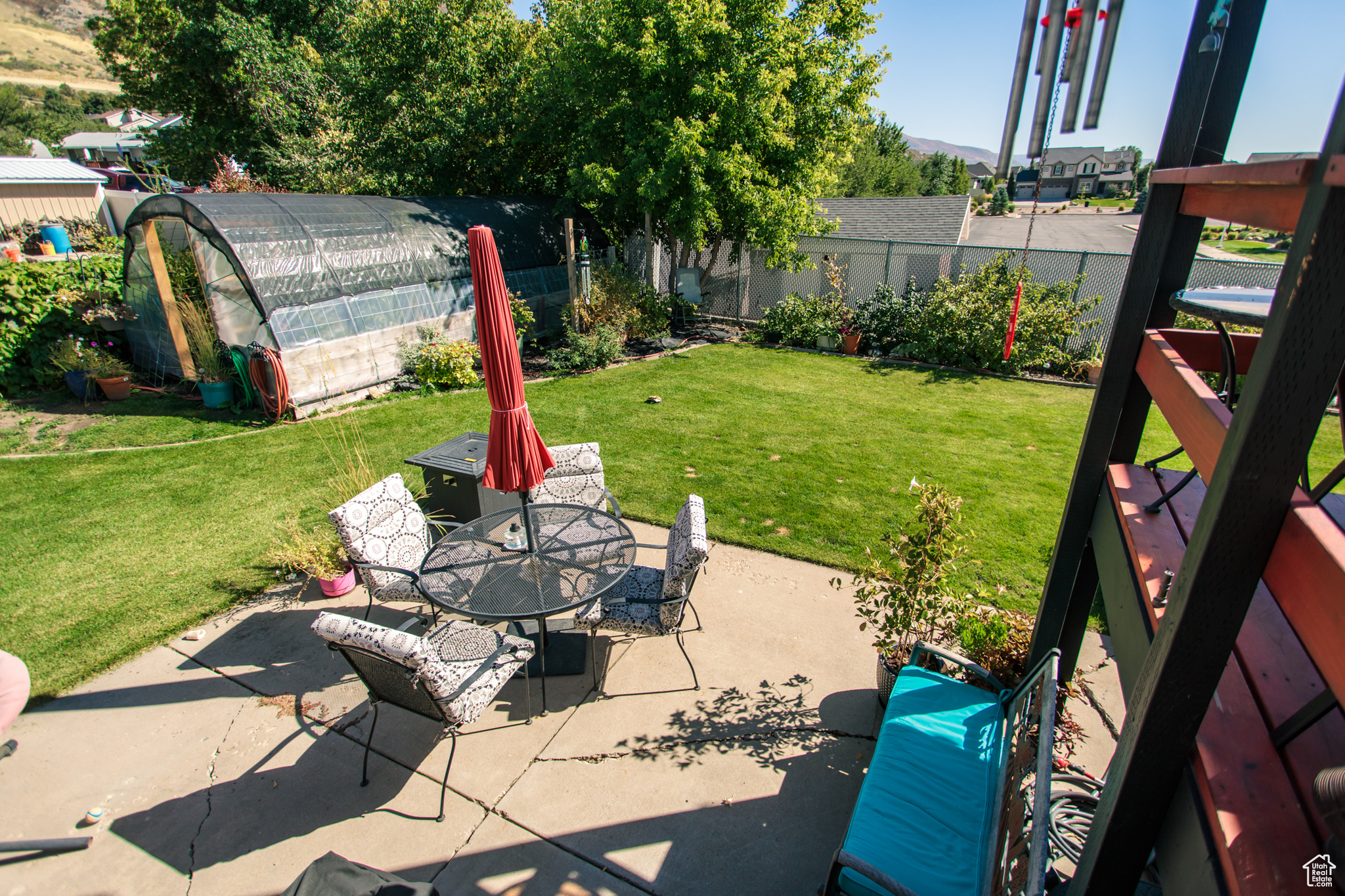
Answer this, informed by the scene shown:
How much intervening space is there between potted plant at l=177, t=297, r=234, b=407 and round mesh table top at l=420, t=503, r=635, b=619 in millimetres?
6820

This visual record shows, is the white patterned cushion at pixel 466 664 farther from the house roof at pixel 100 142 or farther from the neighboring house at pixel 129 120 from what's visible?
the house roof at pixel 100 142

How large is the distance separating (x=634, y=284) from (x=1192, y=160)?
11.6m

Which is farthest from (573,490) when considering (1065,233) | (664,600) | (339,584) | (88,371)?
(1065,233)

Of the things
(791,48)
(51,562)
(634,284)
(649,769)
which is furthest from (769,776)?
(791,48)

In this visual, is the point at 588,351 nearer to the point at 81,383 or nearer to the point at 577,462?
the point at 577,462

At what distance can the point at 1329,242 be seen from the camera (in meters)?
1.13

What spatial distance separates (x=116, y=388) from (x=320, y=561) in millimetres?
7507

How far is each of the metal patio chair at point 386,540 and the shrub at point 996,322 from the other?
33.3 ft

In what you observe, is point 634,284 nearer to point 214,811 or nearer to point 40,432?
point 40,432

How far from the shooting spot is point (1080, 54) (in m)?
2.21

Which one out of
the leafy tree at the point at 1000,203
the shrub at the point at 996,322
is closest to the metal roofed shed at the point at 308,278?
the shrub at the point at 996,322

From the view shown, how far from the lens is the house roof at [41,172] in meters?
17.8

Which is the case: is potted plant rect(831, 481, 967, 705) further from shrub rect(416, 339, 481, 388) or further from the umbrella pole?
shrub rect(416, 339, 481, 388)

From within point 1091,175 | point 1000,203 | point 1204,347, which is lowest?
point 1204,347
